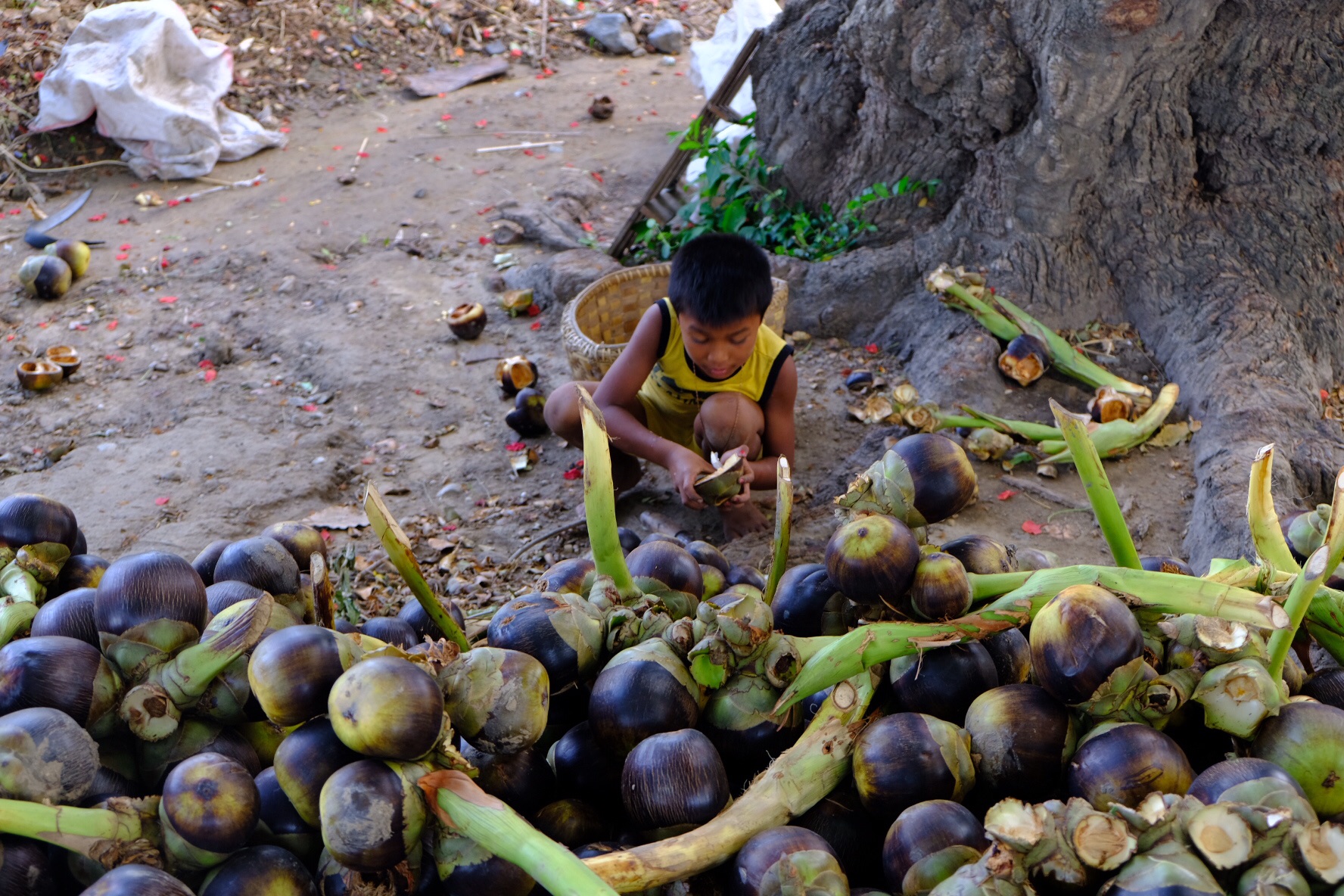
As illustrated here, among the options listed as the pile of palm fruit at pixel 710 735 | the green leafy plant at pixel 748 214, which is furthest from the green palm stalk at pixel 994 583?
the green leafy plant at pixel 748 214

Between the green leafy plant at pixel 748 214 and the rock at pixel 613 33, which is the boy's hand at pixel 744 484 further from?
the rock at pixel 613 33

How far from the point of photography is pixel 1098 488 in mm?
1592

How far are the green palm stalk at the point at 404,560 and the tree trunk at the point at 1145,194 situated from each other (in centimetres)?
248

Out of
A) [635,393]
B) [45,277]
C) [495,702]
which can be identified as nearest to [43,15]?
[45,277]

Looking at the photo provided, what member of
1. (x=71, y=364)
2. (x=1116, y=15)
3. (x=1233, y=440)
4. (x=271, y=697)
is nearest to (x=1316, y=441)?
(x=1233, y=440)

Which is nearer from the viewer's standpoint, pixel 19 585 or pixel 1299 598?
pixel 1299 598

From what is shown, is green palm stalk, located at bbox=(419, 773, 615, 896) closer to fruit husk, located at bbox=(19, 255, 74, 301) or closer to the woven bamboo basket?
the woven bamboo basket

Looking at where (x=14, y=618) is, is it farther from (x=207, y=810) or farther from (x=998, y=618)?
(x=998, y=618)

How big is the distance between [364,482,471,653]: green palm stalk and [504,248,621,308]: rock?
3907mm

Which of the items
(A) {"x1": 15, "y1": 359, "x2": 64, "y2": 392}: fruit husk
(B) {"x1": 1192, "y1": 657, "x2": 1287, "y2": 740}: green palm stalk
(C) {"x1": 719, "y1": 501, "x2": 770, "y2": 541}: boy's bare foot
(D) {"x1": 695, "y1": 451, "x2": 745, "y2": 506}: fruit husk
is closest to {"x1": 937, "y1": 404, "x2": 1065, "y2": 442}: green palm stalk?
(C) {"x1": 719, "y1": 501, "x2": 770, "y2": 541}: boy's bare foot

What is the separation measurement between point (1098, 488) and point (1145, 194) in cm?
288

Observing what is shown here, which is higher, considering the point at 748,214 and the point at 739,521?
the point at 748,214

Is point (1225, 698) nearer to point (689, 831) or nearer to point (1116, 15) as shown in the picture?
point (689, 831)

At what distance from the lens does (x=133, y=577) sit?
53.9 inches
